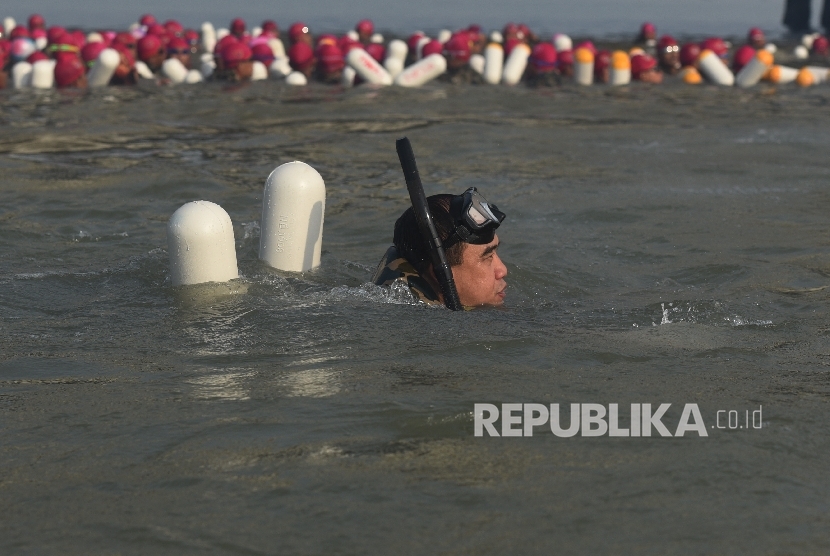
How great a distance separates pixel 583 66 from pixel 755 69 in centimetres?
325

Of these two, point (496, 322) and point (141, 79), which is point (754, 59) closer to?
point (141, 79)

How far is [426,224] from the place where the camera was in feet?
18.2

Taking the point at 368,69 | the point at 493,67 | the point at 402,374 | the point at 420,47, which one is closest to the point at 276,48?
the point at 420,47

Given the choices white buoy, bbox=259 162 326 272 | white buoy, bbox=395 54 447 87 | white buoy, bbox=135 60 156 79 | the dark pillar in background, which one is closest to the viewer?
white buoy, bbox=259 162 326 272

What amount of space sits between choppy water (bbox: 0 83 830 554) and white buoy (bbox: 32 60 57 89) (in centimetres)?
835

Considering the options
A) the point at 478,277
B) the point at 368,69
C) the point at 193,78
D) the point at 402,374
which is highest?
the point at 478,277

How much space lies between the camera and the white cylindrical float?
1798 centimetres

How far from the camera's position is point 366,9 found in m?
68.9

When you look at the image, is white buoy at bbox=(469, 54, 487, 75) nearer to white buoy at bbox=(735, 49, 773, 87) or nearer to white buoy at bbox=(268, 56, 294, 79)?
white buoy at bbox=(268, 56, 294, 79)

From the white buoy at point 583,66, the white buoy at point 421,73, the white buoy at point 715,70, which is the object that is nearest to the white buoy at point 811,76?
the white buoy at point 715,70

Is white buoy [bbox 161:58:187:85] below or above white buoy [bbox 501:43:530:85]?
below

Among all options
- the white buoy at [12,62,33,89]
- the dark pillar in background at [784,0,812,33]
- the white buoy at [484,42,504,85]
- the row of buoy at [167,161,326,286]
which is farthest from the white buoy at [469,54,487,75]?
the dark pillar in background at [784,0,812,33]

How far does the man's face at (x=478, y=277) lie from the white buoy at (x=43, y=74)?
49.3 ft

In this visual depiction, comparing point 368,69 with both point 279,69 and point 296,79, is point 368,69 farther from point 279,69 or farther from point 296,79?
point 279,69
